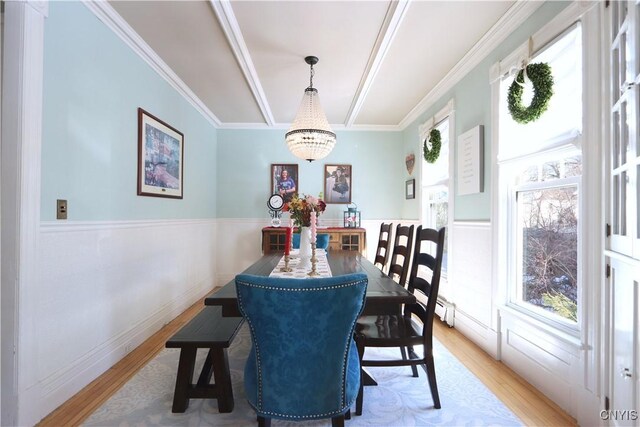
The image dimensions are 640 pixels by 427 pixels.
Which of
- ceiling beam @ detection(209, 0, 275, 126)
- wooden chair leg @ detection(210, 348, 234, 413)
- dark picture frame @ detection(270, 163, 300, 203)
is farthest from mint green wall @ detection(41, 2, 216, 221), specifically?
dark picture frame @ detection(270, 163, 300, 203)

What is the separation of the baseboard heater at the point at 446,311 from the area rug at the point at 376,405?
3.05ft

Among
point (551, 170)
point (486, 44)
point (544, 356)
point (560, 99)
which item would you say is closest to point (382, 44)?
point (486, 44)

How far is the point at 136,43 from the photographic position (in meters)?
2.53

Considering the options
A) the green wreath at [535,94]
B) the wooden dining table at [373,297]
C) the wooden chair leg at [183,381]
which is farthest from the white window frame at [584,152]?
the wooden chair leg at [183,381]

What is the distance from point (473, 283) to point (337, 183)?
2.67 metres

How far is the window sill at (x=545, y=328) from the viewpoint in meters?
1.75

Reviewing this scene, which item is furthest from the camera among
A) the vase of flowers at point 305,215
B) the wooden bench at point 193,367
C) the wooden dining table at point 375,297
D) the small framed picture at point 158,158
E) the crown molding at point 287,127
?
the crown molding at point 287,127

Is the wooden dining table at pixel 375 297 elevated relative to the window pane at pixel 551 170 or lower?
lower

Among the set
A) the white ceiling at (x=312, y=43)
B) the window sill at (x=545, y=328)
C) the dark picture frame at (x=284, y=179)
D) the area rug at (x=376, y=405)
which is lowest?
the area rug at (x=376, y=405)

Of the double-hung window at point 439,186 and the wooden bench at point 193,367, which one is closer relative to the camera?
the wooden bench at point 193,367

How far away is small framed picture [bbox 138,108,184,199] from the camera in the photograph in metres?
2.73

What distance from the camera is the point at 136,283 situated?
2646 millimetres

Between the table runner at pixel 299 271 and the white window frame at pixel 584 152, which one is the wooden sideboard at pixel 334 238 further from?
the white window frame at pixel 584 152

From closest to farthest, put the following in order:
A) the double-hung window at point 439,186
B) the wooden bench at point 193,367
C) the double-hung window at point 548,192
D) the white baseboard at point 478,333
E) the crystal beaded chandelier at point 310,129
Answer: the wooden bench at point 193,367 < the double-hung window at point 548,192 < the white baseboard at point 478,333 < the crystal beaded chandelier at point 310,129 < the double-hung window at point 439,186
